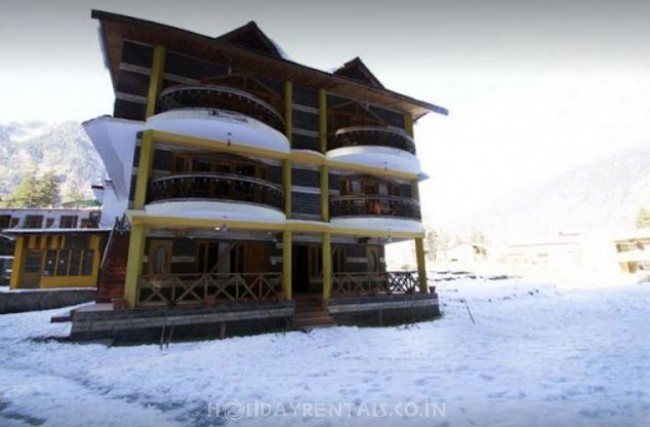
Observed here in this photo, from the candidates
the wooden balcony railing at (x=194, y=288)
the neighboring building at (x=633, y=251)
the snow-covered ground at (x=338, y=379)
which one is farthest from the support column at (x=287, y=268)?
the neighboring building at (x=633, y=251)

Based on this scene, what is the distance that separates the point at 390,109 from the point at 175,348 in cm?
1637

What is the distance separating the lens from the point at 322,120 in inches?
640

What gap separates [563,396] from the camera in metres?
5.86

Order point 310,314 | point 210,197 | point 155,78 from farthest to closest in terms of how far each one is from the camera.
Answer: point 310,314 → point 155,78 → point 210,197

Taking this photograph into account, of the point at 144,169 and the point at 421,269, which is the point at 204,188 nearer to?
the point at 144,169

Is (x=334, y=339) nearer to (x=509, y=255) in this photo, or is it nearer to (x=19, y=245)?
(x=19, y=245)

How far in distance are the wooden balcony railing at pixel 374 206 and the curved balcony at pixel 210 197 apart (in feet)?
12.7

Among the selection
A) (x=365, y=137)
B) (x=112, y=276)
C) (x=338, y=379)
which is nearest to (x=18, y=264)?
(x=112, y=276)

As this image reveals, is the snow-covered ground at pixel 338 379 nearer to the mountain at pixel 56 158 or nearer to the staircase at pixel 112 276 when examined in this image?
the staircase at pixel 112 276

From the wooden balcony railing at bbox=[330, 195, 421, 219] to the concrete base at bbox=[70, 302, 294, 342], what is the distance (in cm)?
540

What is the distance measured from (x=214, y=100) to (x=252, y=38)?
5.08 meters

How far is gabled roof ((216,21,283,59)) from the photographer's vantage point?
15.4m

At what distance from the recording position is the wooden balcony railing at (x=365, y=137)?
1607 cm

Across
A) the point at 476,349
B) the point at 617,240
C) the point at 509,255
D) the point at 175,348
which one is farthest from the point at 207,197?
the point at 509,255
